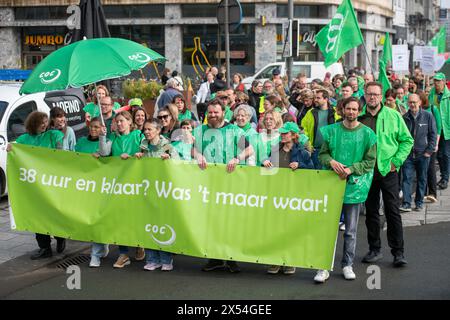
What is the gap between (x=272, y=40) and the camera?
33406 millimetres

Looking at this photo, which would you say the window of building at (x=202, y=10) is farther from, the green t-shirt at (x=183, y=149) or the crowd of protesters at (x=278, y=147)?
the green t-shirt at (x=183, y=149)

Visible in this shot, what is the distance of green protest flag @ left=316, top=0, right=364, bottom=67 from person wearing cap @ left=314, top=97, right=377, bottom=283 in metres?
6.85

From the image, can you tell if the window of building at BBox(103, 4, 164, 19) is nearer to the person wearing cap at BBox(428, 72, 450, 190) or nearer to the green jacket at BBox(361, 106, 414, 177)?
the person wearing cap at BBox(428, 72, 450, 190)

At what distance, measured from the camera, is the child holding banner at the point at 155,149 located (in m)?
7.10

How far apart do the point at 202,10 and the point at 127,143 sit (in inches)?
1092

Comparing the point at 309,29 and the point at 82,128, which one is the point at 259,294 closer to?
the point at 82,128

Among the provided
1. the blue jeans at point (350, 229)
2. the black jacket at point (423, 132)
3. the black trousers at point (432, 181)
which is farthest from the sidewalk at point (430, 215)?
the blue jeans at point (350, 229)

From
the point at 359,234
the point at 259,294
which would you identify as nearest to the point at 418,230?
the point at 359,234

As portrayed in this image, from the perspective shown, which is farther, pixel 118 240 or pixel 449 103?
pixel 449 103

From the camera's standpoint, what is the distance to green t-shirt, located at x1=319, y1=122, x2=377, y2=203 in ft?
21.6

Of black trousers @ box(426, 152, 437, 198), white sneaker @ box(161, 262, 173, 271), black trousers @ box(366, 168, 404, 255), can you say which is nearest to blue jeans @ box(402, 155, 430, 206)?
black trousers @ box(426, 152, 437, 198)
